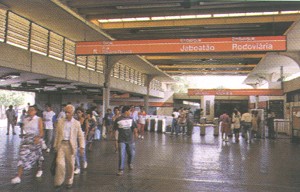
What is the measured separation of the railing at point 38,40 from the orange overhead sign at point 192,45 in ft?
9.67

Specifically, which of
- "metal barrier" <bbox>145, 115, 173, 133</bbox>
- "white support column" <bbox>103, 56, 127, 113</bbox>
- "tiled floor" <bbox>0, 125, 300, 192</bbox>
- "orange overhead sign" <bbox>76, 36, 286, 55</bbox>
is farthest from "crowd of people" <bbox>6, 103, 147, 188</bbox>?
"metal barrier" <bbox>145, 115, 173, 133</bbox>

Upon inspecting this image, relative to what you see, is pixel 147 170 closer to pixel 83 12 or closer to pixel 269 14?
pixel 83 12

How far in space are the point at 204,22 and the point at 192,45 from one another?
14.8ft

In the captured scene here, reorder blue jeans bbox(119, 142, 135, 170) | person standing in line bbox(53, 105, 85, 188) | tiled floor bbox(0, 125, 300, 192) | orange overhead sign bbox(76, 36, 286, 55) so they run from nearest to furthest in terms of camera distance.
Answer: person standing in line bbox(53, 105, 85, 188) < tiled floor bbox(0, 125, 300, 192) < blue jeans bbox(119, 142, 135, 170) < orange overhead sign bbox(76, 36, 286, 55)

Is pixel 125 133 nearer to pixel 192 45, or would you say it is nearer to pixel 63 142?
pixel 63 142

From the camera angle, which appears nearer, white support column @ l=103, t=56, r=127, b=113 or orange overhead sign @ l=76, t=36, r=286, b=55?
orange overhead sign @ l=76, t=36, r=286, b=55

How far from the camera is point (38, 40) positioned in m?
14.0

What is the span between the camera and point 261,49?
1068 cm

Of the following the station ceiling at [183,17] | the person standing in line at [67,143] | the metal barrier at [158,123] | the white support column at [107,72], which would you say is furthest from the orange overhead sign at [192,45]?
the metal barrier at [158,123]

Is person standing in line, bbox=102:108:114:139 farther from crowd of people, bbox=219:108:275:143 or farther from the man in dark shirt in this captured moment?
the man in dark shirt

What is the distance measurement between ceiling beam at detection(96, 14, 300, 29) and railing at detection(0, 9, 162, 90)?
223 centimetres

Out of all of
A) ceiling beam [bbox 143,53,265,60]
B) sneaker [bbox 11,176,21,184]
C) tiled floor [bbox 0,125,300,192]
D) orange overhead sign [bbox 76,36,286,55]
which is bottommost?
tiled floor [bbox 0,125,300,192]

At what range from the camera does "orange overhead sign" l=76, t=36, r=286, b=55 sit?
10.7 m

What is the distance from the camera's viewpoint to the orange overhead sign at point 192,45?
10656mm
